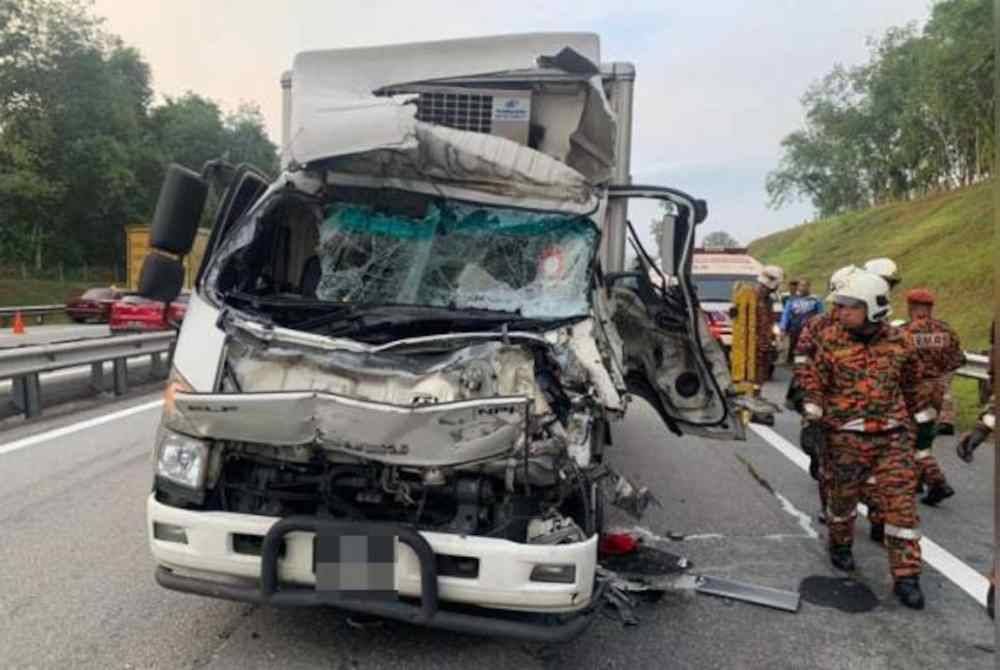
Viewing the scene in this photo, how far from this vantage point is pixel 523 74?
4766 mm

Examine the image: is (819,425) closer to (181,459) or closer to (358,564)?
(358,564)

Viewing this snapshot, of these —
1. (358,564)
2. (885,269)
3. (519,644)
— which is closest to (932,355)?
(885,269)

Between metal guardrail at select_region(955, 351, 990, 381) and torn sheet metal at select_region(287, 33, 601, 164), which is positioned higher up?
torn sheet metal at select_region(287, 33, 601, 164)

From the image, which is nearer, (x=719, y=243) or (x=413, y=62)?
(x=413, y=62)

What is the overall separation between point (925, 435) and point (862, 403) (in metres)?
1.55

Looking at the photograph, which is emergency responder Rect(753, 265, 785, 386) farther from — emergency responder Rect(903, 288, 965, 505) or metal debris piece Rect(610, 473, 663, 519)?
metal debris piece Rect(610, 473, 663, 519)

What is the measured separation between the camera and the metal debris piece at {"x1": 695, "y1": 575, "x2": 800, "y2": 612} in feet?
13.5

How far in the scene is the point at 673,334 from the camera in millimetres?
5012

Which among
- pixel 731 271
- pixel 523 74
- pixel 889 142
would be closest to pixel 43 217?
pixel 731 271

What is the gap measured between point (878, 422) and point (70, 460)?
615 centimetres

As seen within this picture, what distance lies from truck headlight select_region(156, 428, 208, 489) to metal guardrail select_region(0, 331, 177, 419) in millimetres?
4558

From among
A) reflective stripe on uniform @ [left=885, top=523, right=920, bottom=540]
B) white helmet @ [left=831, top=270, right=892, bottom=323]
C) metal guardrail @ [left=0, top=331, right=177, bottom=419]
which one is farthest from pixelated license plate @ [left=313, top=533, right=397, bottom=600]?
metal guardrail @ [left=0, top=331, right=177, bottom=419]

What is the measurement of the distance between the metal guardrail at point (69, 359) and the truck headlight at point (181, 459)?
4.56m

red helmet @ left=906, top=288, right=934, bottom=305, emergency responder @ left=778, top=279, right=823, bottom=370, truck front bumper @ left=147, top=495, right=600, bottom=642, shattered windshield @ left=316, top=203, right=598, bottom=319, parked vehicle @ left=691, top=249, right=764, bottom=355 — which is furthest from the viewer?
parked vehicle @ left=691, top=249, right=764, bottom=355
